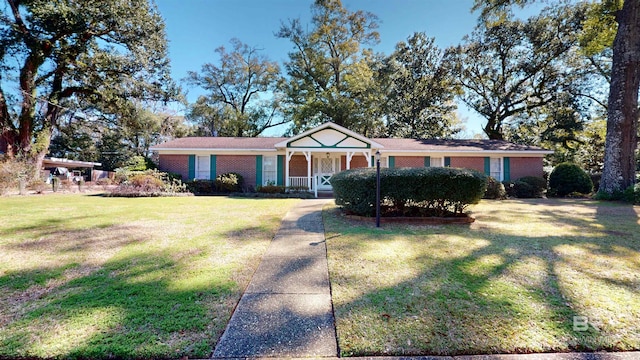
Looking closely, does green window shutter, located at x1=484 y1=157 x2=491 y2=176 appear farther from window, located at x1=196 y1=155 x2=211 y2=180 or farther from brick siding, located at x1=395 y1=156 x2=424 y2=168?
window, located at x1=196 y1=155 x2=211 y2=180

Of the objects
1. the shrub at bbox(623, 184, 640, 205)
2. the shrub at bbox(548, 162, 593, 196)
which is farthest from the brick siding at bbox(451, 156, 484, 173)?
the shrub at bbox(623, 184, 640, 205)

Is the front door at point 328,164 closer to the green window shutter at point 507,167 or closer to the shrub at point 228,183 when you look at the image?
the shrub at point 228,183

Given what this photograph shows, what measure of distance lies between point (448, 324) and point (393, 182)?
4.82m

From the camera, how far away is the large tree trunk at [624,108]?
39.6 ft

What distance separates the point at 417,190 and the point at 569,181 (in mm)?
13789

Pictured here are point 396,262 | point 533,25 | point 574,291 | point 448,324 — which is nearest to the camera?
point 448,324

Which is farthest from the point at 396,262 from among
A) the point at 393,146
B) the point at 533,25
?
the point at 533,25

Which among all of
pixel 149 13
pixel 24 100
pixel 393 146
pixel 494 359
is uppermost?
pixel 149 13

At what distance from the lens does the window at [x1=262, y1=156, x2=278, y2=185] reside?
16859mm

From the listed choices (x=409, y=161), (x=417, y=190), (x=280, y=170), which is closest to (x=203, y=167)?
(x=280, y=170)

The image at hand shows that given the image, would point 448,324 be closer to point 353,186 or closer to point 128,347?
point 128,347

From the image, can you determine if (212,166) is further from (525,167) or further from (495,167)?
(525,167)

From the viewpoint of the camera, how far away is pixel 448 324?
8.29 feet

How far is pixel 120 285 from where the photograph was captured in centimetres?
325
